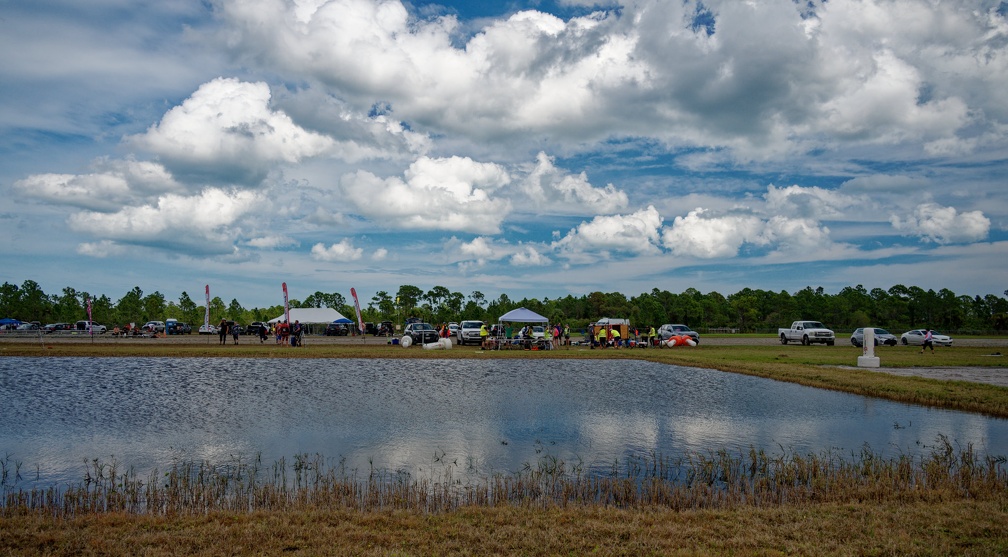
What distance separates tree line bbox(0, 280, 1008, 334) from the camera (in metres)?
132

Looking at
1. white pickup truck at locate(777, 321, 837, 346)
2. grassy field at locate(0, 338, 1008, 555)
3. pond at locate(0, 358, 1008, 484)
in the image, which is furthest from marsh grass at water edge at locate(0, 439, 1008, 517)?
white pickup truck at locate(777, 321, 837, 346)

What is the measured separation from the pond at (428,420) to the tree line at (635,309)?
97192 mm

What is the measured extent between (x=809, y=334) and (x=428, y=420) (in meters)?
48.4

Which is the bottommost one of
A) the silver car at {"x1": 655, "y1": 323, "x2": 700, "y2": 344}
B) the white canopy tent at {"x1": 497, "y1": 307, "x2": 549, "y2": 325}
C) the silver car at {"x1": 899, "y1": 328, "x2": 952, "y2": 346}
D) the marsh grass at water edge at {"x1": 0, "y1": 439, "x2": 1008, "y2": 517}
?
the silver car at {"x1": 899, "y1": 328, "x2": 952, "y2": 346}

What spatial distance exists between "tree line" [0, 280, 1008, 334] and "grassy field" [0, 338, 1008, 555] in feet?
363

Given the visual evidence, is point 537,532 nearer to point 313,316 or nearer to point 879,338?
point 879,338

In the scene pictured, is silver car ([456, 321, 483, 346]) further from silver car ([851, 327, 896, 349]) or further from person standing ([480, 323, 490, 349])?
silver car ([851, 327, 896, 349])

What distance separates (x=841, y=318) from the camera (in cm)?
13775

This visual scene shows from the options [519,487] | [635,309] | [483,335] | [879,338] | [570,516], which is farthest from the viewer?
[635,309]

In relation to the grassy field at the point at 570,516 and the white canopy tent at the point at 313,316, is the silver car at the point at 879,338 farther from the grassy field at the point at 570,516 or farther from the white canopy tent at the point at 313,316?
the white canopy tent at the point at 313,316

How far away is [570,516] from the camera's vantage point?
28.9 ft

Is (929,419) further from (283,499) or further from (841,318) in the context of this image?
(841,318)

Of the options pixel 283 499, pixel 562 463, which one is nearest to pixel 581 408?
pixel 562 463

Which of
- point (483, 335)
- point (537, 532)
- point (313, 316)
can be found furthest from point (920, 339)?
point (313, 316)
